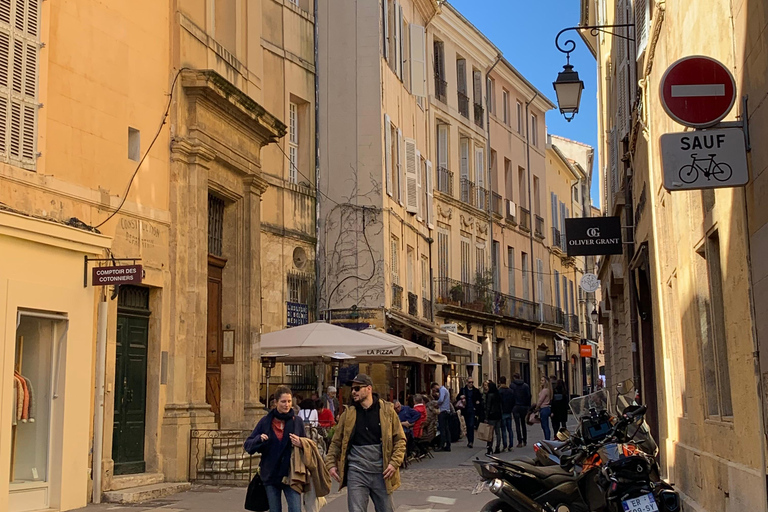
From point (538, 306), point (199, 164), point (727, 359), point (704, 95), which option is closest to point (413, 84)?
point (199, 164)

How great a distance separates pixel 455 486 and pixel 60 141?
24.6 ft

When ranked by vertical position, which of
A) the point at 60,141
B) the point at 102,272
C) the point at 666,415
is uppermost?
the point at 60,141

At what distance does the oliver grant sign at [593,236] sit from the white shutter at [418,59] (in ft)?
39.2

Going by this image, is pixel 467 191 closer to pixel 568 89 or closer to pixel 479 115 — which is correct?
pixel 479 115

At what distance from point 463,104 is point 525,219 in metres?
8.20

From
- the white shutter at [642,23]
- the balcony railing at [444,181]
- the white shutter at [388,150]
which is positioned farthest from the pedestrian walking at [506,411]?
the balcony railing at [444,181]

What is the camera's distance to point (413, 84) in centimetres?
2870

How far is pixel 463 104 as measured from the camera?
3531cm

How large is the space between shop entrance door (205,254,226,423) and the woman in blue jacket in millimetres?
7648

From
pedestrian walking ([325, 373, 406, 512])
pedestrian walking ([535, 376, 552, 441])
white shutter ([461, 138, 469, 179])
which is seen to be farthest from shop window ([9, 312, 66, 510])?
white shutter ([461, 138, 469, 179])

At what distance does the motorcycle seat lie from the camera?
894cm

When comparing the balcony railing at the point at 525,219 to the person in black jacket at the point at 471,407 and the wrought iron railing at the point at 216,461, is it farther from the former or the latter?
the wrought iron railing at the point at 216,461

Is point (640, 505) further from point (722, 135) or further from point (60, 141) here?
point (60, 141)

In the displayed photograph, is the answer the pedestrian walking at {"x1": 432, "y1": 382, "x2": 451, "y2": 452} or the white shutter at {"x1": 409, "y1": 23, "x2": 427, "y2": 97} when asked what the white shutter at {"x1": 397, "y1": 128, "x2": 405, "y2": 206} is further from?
the pedestrian walking at {"x1": 432, "y1": 382, "x2": 451, "y2": 452}
